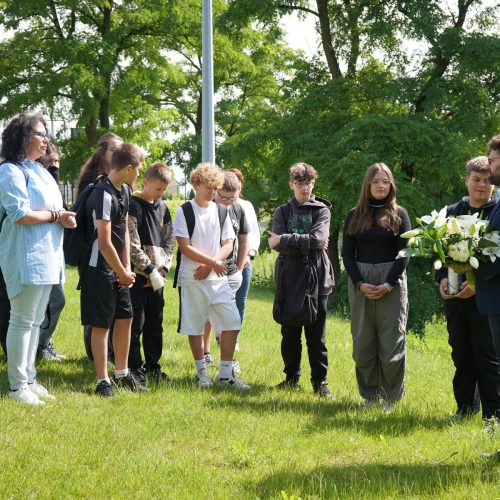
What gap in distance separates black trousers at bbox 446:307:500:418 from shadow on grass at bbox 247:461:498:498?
4.15 feet

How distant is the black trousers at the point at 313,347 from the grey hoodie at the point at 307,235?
29cm

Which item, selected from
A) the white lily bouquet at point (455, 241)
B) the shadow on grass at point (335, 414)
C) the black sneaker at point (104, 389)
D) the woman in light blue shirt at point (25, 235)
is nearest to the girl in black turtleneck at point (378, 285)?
the shadow on grass at point (335, 414)

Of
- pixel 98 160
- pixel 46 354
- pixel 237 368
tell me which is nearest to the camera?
pixel 98 160

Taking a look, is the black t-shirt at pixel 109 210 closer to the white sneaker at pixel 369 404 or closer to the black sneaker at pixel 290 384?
the black sneaker at pixel 290 384

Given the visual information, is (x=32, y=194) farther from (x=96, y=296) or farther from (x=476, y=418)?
(x=476, y=418)

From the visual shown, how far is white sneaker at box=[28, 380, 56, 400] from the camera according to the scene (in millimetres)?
6336

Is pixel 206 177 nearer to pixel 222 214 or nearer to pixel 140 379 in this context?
pixel 222 214

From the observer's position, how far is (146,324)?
24.6 ft

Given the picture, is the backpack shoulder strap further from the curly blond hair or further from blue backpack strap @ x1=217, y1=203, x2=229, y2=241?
the curly blond hair

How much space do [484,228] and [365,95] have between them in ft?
59.4

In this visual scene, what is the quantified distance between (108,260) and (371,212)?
93.6 inches

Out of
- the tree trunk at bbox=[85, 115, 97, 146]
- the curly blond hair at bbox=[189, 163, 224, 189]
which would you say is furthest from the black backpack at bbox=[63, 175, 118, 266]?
the tree trunk at bbox=[85, 115, 97, 146]

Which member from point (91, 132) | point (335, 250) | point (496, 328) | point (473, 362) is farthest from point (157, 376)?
point (91, 132)

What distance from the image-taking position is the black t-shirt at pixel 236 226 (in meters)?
8.23
